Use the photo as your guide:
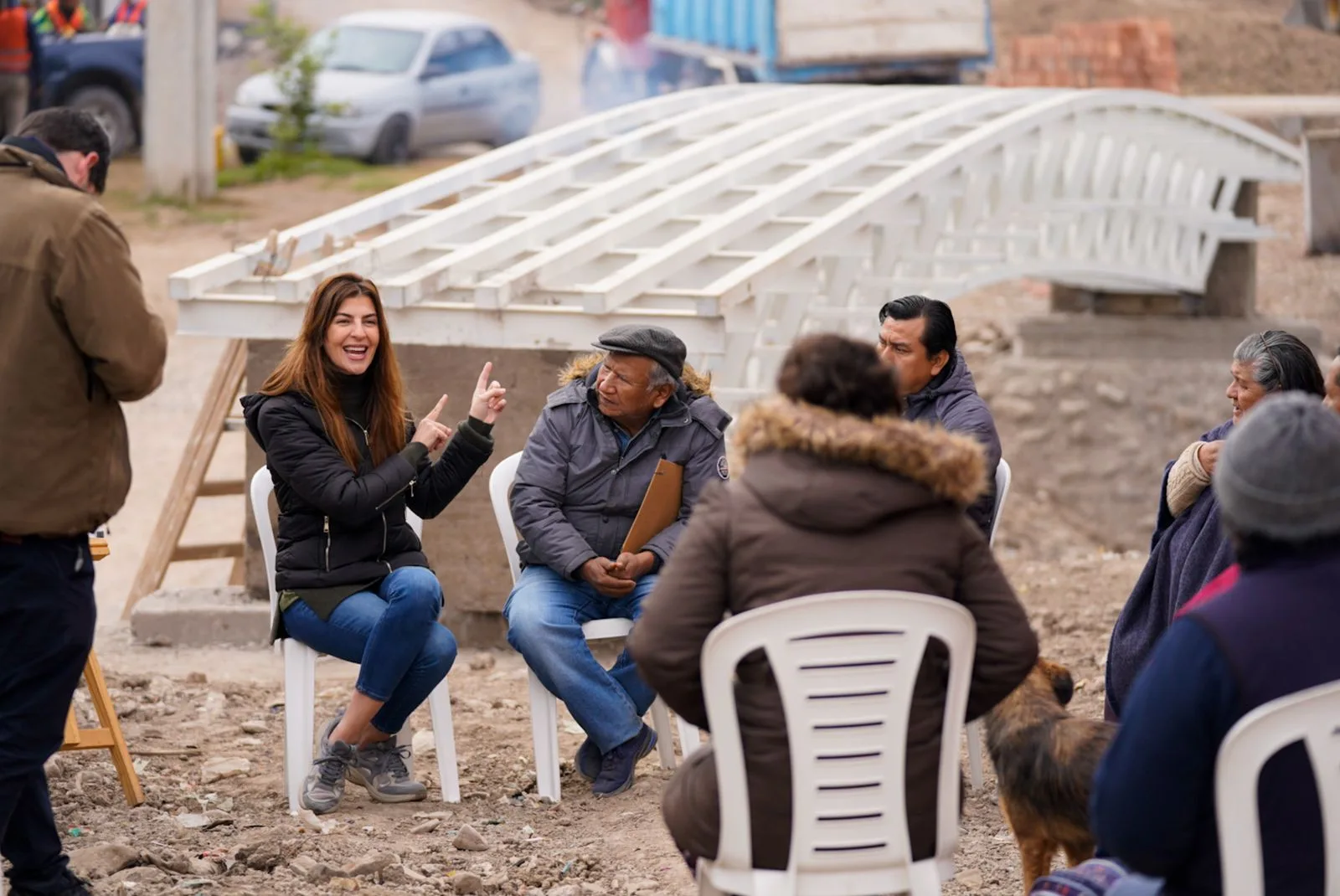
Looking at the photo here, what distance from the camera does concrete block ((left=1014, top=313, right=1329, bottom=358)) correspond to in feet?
63.5

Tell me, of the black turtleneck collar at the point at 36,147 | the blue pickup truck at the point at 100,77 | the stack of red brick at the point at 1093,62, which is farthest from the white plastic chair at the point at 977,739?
the blue pickup truck at the point at 100,77

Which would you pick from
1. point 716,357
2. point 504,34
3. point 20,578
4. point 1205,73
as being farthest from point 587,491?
point 504,34

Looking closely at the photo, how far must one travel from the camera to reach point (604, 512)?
5.64 m

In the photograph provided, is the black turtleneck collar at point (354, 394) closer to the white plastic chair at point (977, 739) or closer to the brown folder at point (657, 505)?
the brown folder at point (657, 505)

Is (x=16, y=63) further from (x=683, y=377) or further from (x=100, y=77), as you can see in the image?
(x=683, y=377)

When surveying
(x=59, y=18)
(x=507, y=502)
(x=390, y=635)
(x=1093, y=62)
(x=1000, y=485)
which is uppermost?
(x=59, y=18)

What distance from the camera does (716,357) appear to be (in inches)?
325

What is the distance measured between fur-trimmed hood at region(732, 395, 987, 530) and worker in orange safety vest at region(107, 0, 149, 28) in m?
23.0

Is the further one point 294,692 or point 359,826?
point 294,692

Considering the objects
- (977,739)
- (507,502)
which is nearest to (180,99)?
(507,502)

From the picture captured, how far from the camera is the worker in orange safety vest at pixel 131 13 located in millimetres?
24516

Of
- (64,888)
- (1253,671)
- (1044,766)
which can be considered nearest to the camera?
(1253,671)

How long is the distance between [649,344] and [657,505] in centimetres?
50

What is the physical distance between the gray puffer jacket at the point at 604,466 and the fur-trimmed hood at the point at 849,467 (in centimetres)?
221
